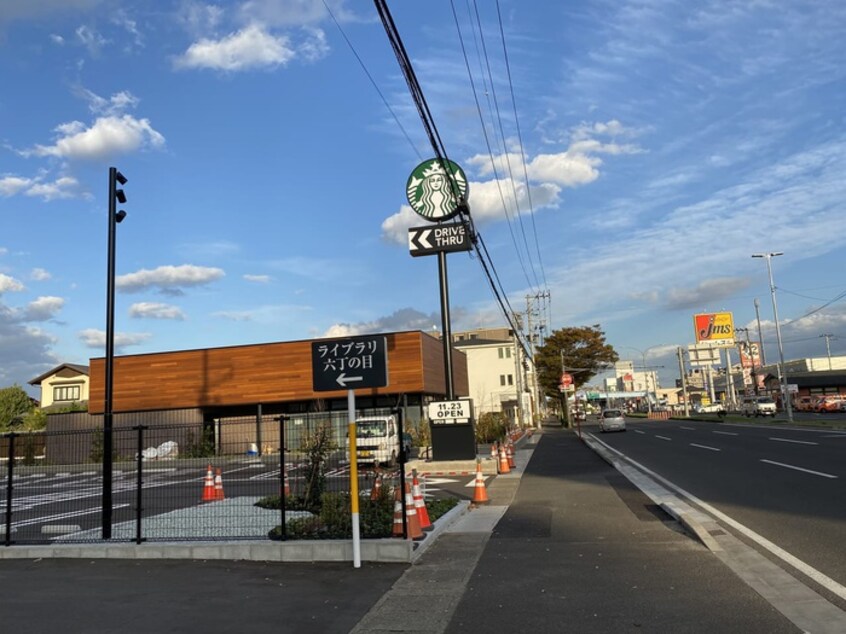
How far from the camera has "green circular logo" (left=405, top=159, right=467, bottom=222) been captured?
70.1 ft

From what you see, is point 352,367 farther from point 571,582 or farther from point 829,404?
point 829,404

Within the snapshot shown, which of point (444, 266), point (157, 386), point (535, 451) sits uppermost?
point (444, 266)

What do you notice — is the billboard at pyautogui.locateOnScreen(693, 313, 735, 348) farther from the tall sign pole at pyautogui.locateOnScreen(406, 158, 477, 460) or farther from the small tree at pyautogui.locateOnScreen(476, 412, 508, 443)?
the tall sign pole at pyautogui.locateOnScreen(406, 158, 477, 460)

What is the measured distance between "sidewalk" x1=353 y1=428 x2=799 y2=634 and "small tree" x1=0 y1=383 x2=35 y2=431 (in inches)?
2139

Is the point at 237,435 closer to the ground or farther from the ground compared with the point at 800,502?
farther from the ground

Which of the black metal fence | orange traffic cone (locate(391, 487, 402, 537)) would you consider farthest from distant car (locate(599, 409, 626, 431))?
orange traffic cone (locate(391, 487, 402, 537))

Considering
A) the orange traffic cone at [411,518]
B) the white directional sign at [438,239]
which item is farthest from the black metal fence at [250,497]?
the white directional sign at [438,239]

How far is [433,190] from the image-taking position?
21.6 metres

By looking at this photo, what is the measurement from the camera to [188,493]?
49.2ft

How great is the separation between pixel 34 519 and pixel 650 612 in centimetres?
1276

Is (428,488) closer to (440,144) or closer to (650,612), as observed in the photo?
(440,144)

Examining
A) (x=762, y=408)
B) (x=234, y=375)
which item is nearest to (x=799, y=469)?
(x=234, y=375)

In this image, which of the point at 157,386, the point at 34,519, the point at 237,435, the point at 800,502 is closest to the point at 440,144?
the point at 237,435

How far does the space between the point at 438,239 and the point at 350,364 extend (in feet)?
43.6
